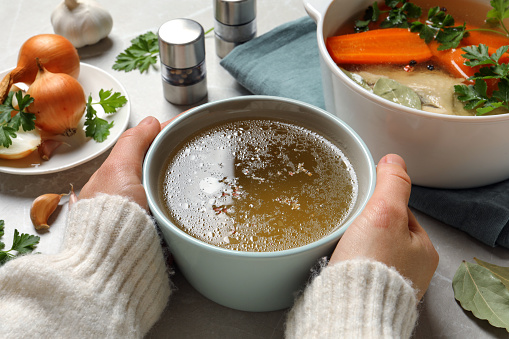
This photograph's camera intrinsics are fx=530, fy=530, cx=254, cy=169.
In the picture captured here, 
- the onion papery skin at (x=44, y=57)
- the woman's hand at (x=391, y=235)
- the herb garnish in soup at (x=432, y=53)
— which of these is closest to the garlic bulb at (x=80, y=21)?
the onion papery skin at (x=44, y=57)

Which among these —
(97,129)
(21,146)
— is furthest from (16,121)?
(97,129)

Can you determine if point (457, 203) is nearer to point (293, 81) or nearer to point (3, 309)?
point (293, 81)

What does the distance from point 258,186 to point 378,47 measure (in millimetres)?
455

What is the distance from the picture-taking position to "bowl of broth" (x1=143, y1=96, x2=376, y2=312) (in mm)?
720

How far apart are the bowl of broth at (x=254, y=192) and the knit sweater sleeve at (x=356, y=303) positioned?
39mm

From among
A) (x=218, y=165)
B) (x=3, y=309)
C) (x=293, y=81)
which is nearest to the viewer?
(x=3, y=309)

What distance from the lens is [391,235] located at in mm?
748

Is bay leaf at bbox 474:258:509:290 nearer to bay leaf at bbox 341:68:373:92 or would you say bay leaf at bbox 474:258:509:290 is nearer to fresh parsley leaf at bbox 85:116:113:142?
bay leaf at bbox 341:68:373:92

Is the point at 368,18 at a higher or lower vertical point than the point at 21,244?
higher

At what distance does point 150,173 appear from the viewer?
79cm

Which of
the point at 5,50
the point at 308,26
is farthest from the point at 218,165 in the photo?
the point at 5,50

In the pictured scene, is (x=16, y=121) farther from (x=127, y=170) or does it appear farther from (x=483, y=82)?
(x=483, y=82)

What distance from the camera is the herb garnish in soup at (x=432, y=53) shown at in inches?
37.4

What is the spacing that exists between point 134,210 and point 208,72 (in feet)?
2.10
